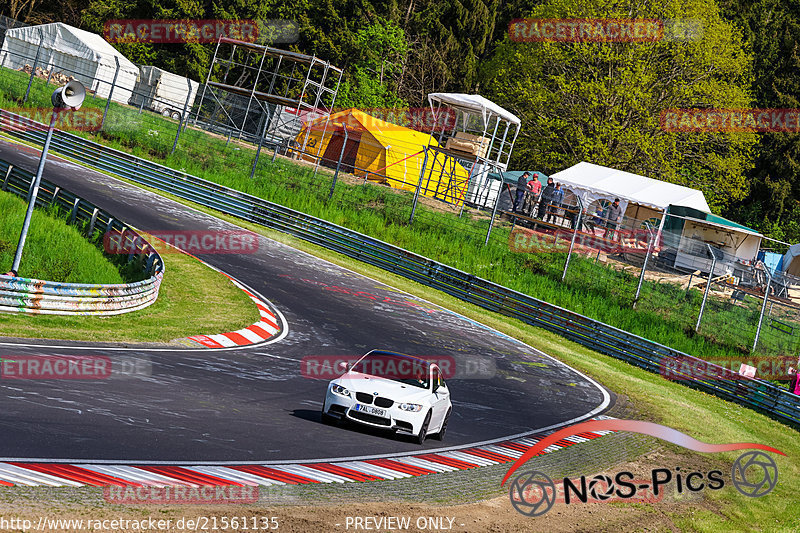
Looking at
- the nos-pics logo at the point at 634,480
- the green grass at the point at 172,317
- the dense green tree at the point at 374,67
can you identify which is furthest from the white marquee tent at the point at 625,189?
the dense green tree at the point at 374,67

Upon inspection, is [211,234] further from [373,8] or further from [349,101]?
[373,8]

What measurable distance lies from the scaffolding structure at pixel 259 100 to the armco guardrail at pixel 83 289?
11.1m

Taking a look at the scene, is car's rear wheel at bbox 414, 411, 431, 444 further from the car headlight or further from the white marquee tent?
the white marquee tent

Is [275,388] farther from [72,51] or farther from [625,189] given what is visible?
[72,51]

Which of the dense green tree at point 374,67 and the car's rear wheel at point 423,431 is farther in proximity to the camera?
the dense green tree at point 374,67

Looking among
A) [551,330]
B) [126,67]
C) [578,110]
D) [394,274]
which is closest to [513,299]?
[551,330]

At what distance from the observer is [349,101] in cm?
6378

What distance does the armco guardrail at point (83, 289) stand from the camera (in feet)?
48.9

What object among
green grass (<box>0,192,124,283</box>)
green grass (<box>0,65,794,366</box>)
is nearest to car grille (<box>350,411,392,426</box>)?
green grass (<box>0,192,124,283</box>)

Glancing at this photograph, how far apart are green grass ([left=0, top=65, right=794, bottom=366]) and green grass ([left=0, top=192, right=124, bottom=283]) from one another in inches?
534

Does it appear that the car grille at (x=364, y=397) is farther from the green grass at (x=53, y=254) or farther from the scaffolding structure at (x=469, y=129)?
the scaffolding structure at (x=469, y=129)

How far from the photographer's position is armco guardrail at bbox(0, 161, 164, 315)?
14.9 metres

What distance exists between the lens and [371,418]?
469 inches

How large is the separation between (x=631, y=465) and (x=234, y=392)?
6.17 metres
